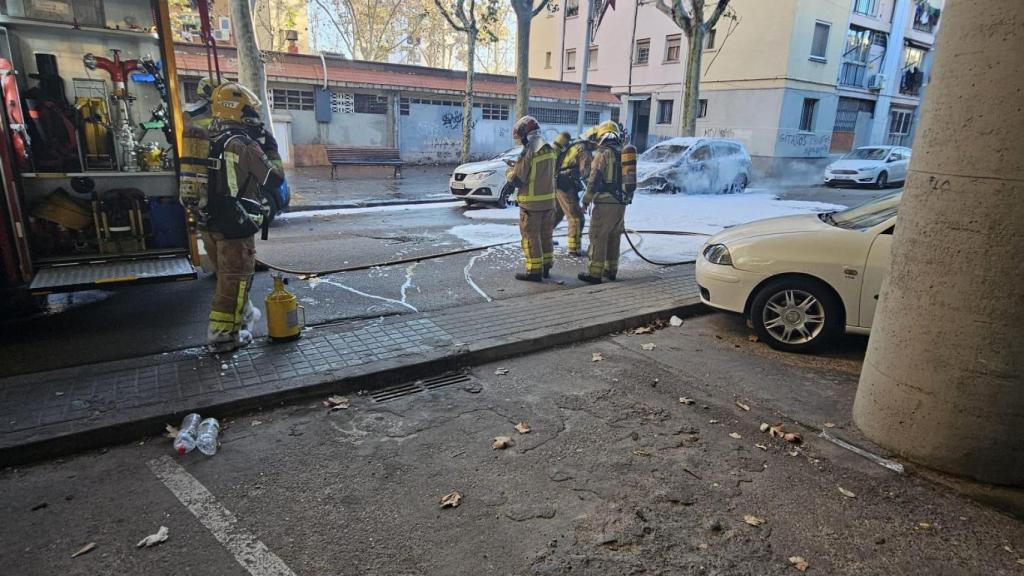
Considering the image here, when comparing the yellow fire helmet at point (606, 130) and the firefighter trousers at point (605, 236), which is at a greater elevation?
the yellow fire helmet at point (606, 130)

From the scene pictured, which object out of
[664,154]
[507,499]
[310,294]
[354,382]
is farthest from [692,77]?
[507,499]

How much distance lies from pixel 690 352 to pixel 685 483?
2212mm

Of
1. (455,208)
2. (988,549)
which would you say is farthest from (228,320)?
(455,208)

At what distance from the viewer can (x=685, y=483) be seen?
3367mm

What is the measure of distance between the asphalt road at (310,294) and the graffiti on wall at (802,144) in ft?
77.4

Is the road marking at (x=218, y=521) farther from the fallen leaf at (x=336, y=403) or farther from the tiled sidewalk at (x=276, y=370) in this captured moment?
the fallen leaf at (x=336, y=403)

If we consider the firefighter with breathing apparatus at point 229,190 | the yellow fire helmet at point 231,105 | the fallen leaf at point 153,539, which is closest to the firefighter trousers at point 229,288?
the firefighter with breathing apparatus at point 229,190

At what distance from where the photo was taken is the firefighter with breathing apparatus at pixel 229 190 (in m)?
4.62

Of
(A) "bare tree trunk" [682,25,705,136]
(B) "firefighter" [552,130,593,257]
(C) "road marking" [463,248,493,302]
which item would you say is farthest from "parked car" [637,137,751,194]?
(C) "road marking" [463,248,493,302]

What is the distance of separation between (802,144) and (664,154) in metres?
15.8

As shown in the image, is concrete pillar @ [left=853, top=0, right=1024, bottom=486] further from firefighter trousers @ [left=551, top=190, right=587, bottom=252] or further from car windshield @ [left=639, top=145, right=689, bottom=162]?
car windshield @ [left=639, top=145, right=689, bottom=162]

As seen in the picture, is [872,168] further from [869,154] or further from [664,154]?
[664,154]

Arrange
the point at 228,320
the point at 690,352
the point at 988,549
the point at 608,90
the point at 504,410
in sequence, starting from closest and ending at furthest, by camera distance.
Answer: the point at 988,549, the point at 504,410, the point at 228,320, the point at 690,352, the point at 608,90

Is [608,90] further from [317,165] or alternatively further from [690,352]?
[690,352]
